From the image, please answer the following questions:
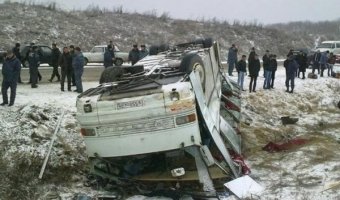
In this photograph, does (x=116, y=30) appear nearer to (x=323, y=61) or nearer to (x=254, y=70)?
(x=323, y=61)

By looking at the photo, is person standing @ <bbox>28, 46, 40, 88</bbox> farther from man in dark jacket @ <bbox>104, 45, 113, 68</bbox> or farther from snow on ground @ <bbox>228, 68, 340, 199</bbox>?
snow on ground @ <bbox>228, 68, 340, 199</bbox>

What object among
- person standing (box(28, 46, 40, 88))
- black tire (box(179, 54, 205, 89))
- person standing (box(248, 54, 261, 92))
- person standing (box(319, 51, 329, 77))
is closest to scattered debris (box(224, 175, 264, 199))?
black tire (box(179, 54, 205, 89))

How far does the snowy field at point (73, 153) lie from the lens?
7.51m

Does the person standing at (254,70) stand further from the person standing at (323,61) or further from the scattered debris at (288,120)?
the person standing at (323,61)

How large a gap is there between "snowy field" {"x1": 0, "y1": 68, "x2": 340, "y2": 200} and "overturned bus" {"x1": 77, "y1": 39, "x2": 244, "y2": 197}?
79cm

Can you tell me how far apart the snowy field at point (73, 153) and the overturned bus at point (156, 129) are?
79cm

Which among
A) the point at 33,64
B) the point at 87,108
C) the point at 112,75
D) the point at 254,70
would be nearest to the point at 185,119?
the point at 87,108

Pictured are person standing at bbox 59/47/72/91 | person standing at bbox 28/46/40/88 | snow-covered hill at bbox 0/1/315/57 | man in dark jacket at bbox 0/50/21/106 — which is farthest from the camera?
snow-covered hill at bbox 0/1/315/57

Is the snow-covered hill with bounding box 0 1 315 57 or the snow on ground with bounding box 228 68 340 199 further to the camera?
the snow-covered hill with bounding box 0 1 315 57

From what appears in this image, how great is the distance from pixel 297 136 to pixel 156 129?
7.02 meters

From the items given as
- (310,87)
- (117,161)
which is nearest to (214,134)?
(117,161)

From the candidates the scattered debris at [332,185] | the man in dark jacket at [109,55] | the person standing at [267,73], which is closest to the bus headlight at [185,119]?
the scattered debris at [332,185]

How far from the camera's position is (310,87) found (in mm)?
20656

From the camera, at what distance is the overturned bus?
264 inches
